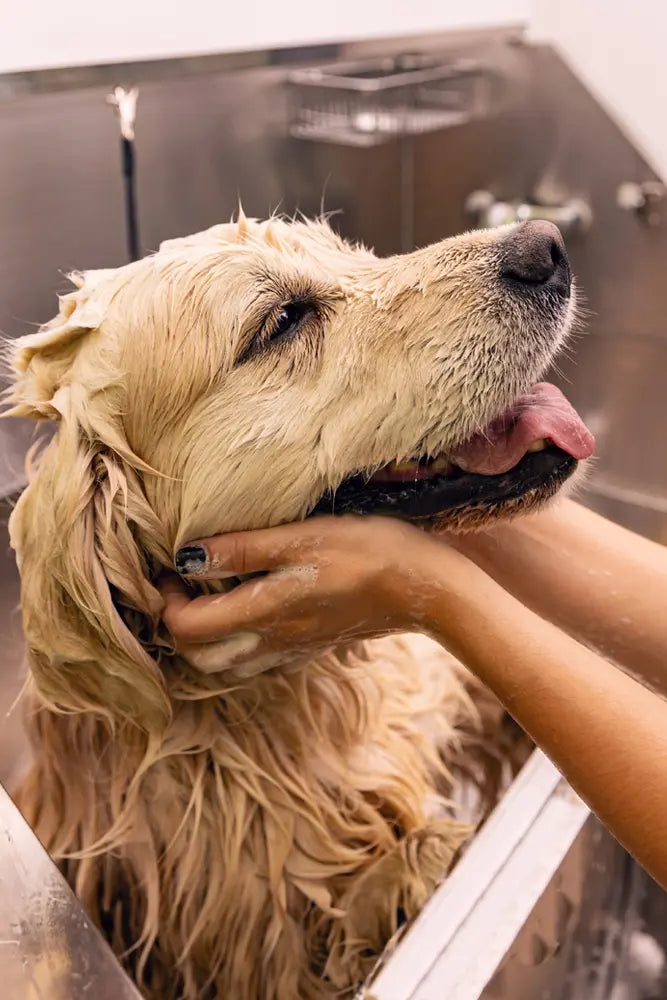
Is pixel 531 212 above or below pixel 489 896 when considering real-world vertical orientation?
above

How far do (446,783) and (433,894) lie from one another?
0.27 metres

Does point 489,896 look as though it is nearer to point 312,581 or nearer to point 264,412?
point 312,581

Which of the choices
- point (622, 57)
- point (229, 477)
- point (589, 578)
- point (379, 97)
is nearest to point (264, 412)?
point (229, 477)

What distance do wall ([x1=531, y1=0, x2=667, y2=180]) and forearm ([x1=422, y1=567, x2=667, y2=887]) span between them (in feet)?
4.86

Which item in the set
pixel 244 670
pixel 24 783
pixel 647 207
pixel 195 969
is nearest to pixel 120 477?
pixel 244 670

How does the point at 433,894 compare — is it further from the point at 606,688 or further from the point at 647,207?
the point at 647,207

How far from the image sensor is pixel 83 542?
0.84 meters

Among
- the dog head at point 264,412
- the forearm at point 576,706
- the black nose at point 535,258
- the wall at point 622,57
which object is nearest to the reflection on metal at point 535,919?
the forearm at point 576,706

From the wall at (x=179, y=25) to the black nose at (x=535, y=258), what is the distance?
725mm

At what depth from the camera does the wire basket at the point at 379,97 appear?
5.55 feet

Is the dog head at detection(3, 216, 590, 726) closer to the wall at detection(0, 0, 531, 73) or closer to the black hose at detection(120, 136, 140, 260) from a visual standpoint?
the wall at detection(0, 0, 531, 73)

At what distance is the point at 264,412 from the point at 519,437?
0.24 meters

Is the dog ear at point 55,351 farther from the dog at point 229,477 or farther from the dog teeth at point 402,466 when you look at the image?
the dog teeth at point 402,466

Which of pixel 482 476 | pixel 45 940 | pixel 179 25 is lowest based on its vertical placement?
pixel 45 940
